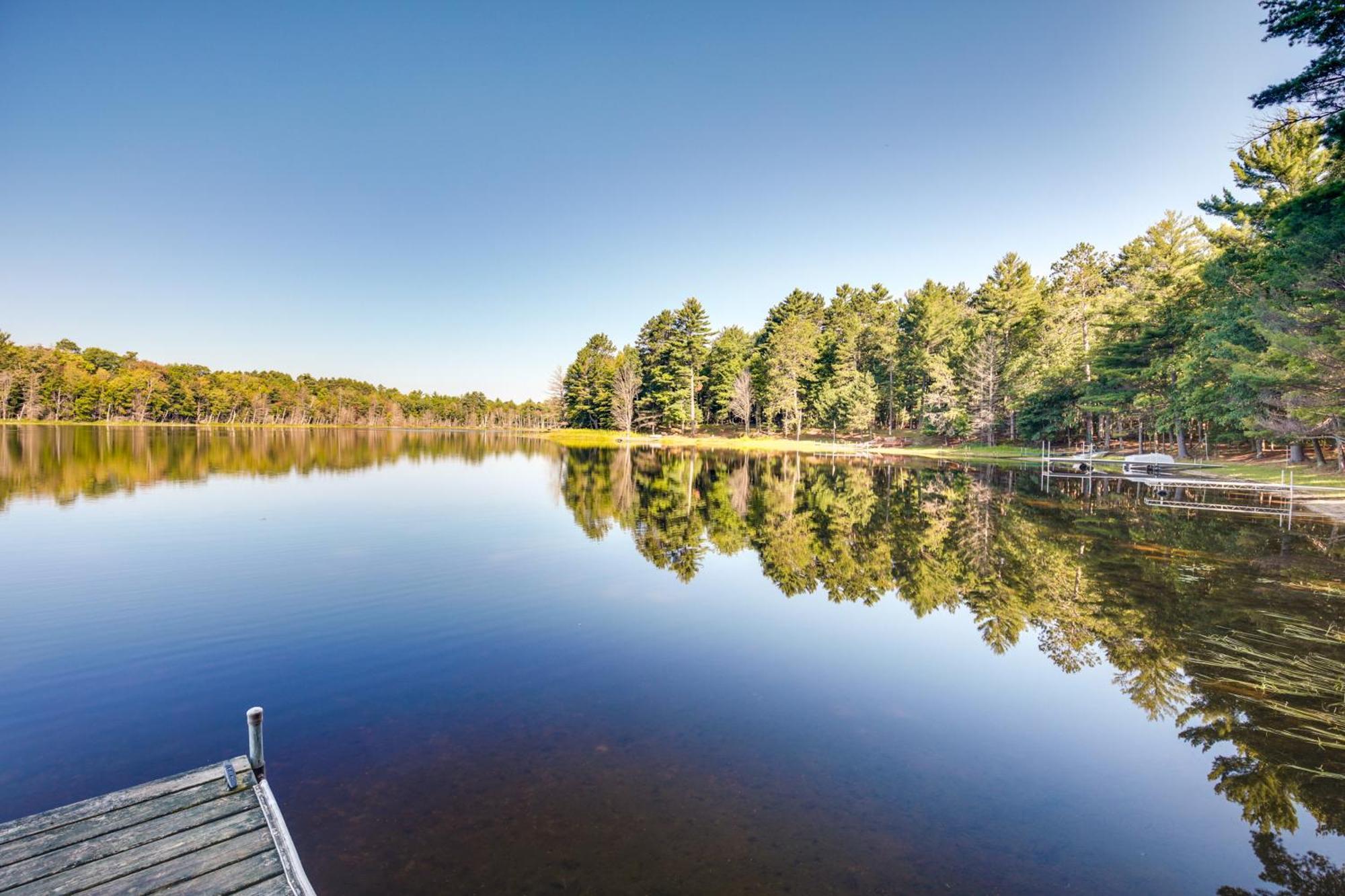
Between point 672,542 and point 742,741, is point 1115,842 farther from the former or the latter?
point 672,542

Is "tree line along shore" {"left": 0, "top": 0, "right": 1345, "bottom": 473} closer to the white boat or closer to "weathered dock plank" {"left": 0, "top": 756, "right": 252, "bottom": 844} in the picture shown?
the white boat

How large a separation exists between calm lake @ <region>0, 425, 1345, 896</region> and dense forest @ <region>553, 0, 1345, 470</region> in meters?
11.3

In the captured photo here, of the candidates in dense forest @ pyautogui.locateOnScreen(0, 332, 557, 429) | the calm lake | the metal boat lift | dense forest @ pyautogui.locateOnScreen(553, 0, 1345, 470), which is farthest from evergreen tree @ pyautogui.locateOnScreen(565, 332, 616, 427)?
the calm lake

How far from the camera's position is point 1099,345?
43.0 metres

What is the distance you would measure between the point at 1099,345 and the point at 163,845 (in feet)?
172

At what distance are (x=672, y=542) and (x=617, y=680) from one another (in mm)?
9458

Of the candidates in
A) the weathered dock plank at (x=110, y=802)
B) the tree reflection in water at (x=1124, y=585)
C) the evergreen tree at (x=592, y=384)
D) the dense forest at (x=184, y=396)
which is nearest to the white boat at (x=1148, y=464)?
the tree reflection in water at (x=1124, y=585)

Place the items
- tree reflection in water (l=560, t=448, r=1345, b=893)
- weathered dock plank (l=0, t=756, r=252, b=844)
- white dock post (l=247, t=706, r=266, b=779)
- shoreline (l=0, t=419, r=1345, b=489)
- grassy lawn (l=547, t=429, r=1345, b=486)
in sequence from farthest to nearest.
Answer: shoreline (l=0, t=419, r=1345, b=489) → grassy lawn (l=547, t=429, r=1345, b=486) → tree reflection in water (l=560, t=448, r=1345, b=893) → white dock post (l=247, t=706, r=266, b=779) → weathered dock plank (l=0, t=756, r=252, b=844)

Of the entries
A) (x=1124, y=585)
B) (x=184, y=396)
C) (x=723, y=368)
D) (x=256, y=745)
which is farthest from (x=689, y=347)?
(x=184, y=396)

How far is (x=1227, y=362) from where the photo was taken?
2834 centimetres

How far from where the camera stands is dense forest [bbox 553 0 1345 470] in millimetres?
21516

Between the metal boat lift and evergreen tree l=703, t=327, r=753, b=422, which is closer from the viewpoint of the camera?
the metal boat lift

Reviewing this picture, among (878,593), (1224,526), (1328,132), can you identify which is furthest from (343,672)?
(1328,132)

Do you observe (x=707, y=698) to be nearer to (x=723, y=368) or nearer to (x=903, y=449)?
(x=903, y=449)
